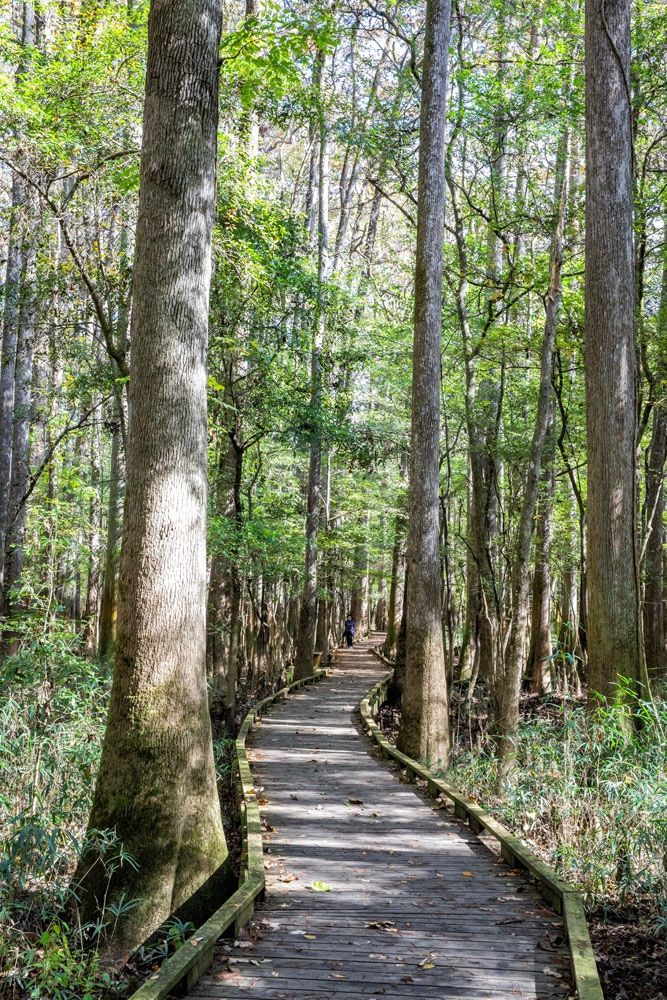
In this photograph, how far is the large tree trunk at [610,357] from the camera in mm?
7898

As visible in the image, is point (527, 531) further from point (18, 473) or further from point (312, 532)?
point (18, 473)

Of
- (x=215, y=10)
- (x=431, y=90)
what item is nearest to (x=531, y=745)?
(x=215, y=10)

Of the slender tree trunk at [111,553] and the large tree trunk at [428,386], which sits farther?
the slender tree trunk at [111,553]

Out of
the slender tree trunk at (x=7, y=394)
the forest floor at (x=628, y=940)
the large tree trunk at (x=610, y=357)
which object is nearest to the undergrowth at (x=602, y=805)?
the forest floor at (x=628, y=940)

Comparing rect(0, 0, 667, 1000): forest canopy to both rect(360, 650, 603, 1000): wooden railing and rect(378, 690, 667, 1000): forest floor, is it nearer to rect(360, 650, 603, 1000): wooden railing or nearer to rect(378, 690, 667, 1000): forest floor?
rect(378, 690, 667, 1000): forest floor

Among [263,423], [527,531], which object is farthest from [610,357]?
[263,423]

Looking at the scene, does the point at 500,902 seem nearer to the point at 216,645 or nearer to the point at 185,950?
the point at 185,950

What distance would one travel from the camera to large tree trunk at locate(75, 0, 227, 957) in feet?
17.1

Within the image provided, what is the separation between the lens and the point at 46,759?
6.91 metres

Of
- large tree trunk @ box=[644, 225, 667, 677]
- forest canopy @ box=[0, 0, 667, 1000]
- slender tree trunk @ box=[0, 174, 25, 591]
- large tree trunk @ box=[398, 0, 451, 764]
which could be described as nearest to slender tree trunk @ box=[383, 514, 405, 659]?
forest canopy @ box=[0, 0, 667, 1000]

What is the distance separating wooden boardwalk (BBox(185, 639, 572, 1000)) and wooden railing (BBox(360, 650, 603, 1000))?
0.11 m

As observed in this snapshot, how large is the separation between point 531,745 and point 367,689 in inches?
434

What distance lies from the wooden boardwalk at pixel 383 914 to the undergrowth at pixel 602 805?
533 mm

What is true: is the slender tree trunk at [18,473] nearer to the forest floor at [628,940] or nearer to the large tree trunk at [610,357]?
the large tree trunk at [610,357]
